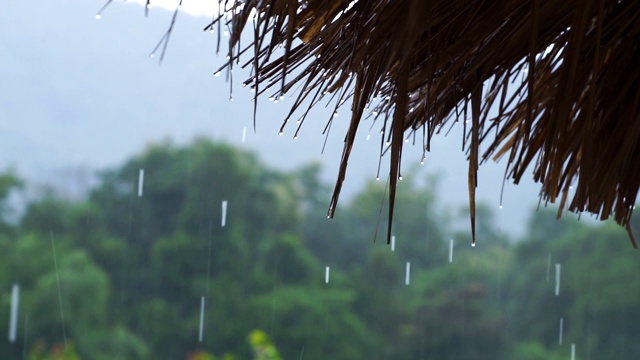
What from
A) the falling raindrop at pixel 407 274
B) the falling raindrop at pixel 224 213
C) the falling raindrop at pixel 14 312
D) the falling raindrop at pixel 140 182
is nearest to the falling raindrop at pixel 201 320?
the falling raindrop at pixel 224 213

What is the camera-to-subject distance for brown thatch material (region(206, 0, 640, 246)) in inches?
33.0

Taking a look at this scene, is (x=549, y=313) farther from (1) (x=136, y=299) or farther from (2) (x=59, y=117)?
(2) (x=59, y=117)

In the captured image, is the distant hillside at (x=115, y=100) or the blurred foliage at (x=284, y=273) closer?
the blurred foliage at (x=284, y=273)

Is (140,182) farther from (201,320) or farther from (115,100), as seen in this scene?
(201,320)

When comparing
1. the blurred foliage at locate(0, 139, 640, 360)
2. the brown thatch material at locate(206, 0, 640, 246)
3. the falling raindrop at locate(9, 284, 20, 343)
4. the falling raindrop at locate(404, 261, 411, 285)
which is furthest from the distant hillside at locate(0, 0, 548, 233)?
the brown thatch material at locate(206, 0, 640, 246)

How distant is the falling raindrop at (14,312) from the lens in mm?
7910

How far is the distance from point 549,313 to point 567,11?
28.3 feet

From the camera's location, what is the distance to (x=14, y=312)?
311 inches

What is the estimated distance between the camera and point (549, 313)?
9188mm

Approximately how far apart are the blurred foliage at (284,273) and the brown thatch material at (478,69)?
24.5ft

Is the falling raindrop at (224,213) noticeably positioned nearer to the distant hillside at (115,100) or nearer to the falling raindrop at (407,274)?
the distant hillside at (115,100)

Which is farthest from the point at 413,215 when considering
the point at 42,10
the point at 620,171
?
the point at 620,171

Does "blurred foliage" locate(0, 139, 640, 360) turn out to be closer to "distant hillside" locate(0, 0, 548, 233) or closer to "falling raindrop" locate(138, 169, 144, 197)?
"falling raindrop" locate(138, 169, 144, 197)

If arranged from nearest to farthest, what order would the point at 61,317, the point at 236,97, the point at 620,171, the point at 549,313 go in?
the point at 620,171, the point at 61,317, the point at 549,313, the point at 236,97
